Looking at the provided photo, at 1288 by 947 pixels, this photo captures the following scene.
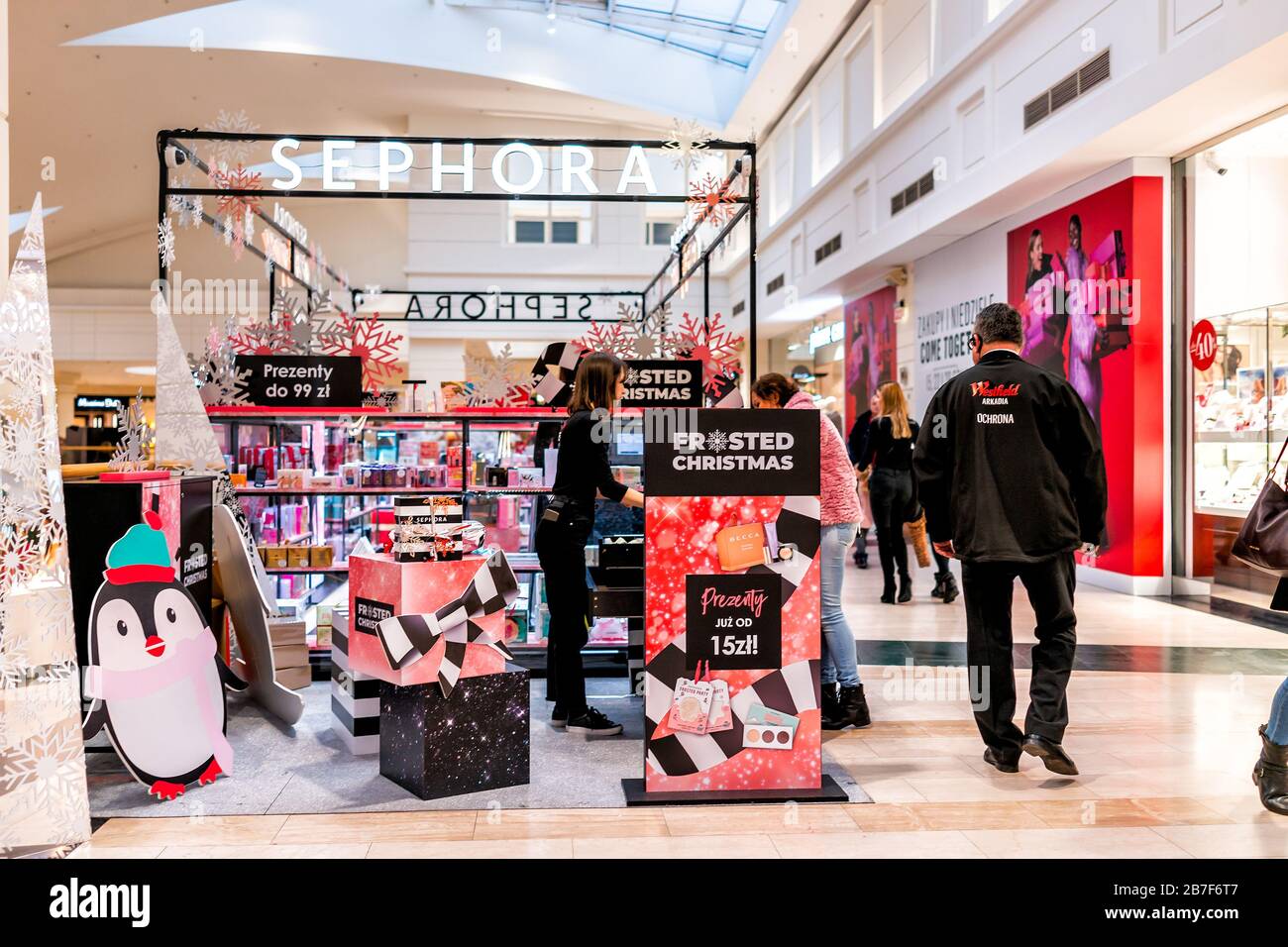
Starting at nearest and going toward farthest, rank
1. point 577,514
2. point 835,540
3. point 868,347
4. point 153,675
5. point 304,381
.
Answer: point 153,675, point 577,514, point 835,540, point 304,381, point 868,347

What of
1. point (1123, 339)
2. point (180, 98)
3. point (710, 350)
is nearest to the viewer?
point (710, 350)

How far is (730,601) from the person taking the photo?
3.22m

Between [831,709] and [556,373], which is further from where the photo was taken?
[556,373]

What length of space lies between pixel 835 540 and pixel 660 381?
6.45ft

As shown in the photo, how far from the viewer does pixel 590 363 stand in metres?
3.99

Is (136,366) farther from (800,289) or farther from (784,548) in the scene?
(784,548)

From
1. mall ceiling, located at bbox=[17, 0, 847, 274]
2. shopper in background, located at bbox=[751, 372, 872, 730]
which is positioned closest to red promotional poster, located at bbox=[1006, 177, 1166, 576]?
shopper in background, located at bbox=[751, 372, 872, 730]

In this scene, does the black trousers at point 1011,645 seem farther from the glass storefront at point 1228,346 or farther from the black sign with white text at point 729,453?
the glass storefront at point 1228,346

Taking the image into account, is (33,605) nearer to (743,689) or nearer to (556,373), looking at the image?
(743,689)

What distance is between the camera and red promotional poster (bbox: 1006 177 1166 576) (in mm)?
7414

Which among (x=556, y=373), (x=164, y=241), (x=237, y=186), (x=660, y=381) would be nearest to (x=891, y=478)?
(x=660, y=381)

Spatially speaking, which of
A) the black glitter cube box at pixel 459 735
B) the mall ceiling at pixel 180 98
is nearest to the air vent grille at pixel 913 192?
the mall ceiling at pixel 180 98

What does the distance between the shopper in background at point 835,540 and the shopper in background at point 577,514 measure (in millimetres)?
677

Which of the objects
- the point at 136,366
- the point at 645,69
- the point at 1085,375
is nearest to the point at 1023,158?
the point at 1085,375
